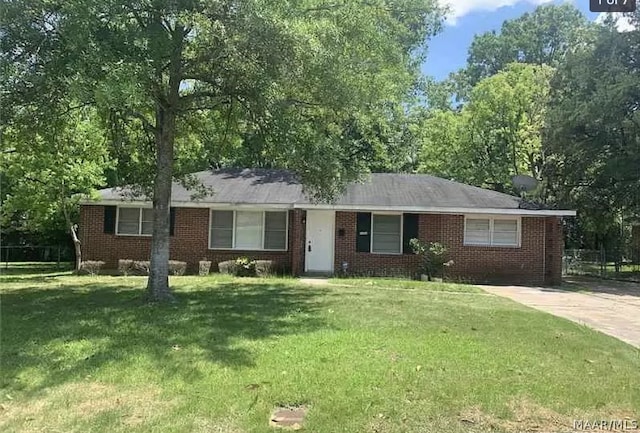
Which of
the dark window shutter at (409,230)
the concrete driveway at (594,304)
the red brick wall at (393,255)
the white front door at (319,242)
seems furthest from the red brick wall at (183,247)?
the concrete driveway at (594,304)

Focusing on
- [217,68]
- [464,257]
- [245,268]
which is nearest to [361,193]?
[464,257]

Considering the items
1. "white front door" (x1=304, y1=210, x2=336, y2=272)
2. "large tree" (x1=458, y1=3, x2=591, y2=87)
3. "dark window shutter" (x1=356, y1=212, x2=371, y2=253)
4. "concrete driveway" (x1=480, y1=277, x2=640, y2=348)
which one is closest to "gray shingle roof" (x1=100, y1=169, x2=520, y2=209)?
"dark window shutter" (x1=356, y1=212, x2=371, y2=253)

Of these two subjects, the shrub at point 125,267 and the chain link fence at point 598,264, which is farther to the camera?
the chain link fence at point 598,264

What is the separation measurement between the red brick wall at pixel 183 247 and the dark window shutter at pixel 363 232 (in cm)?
225

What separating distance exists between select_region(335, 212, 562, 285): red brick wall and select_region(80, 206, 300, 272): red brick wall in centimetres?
203

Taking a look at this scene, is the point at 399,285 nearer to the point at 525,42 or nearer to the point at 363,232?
the point at 363,232

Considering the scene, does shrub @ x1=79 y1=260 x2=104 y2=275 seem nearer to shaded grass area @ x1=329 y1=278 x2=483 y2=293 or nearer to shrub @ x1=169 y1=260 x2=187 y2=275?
shrub @ x1=169 y1=260 x2=187 y2=275

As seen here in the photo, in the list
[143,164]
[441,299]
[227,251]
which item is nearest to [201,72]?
[143,164]

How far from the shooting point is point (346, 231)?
19656 mm

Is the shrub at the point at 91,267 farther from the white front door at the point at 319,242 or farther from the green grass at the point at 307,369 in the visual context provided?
the green grass at the point at 307,369

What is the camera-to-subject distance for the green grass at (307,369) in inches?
216

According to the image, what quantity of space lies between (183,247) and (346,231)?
5.50 metres

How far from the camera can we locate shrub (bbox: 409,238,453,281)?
18656 millimetres

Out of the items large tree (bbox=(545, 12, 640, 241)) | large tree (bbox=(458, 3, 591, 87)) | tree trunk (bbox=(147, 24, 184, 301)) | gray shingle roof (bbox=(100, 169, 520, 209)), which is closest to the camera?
tree trunk (bbox=(147, 24, 184, 301))
